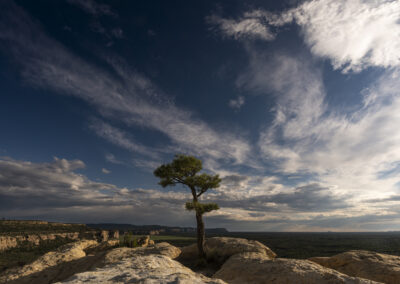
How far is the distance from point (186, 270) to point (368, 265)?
39.3ft

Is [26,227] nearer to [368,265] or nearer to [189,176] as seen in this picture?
[189,176]

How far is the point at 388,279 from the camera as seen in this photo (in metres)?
10.7

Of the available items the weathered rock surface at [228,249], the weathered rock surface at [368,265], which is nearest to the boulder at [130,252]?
the weathered rock surface at [228,249]

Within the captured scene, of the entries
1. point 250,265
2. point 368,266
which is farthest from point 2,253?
point 368,266

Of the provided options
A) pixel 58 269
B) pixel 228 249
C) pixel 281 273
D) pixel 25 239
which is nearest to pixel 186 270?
pixel 281 273

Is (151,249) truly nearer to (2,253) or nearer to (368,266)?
(368,266)

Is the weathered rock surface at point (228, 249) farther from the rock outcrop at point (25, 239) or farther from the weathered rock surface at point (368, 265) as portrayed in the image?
the rock outcrop at point (25, 239)

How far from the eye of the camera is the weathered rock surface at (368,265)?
10855 mm

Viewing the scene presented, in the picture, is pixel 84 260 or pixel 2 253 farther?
pixel 2 253

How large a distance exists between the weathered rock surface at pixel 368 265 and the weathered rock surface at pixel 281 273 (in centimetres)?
432

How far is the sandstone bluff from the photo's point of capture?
517 cm

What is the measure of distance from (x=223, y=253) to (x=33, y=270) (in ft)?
44.3

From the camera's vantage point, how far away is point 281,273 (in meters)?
9.13

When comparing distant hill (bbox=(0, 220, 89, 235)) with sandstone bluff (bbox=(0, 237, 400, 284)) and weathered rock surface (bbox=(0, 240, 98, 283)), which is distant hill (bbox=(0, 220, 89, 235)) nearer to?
weathered rock surface (bbox=(0, 240, 98, 283))
